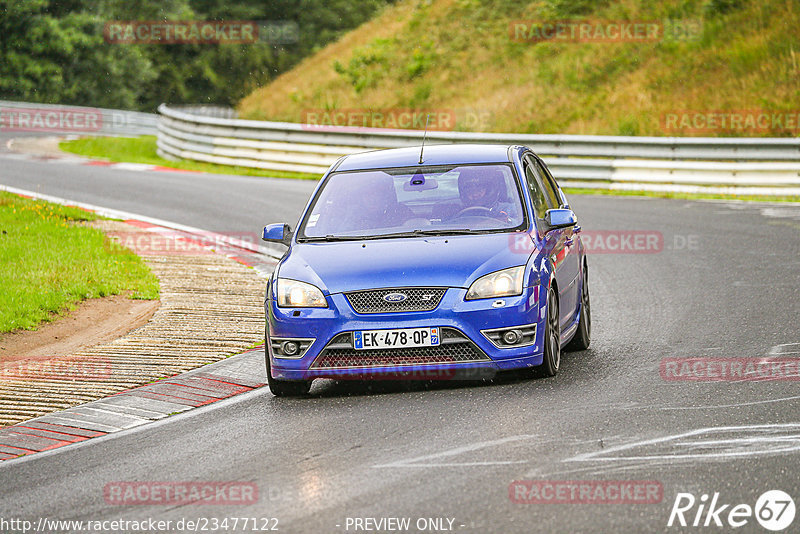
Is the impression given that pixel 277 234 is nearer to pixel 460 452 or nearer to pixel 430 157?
pixel 430 157

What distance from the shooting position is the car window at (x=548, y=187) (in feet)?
33.5

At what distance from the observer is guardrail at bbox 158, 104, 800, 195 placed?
22219 millimetres

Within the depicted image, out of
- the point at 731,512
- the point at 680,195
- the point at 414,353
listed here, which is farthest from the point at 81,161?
the point at 731,512

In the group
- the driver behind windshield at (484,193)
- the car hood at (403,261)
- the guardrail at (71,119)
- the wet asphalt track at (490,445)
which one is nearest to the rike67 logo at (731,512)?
the wet asphalt track at (490,445)

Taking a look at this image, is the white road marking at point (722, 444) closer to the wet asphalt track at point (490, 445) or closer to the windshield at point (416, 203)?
the wet asphalt track at point (490, 445)

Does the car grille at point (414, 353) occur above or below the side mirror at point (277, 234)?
below

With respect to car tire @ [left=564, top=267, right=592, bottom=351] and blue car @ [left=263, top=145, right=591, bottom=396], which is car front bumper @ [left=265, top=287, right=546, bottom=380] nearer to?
blue car @ [left=263, top=145, right=591, bottom=396]

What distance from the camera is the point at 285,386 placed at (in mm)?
8586

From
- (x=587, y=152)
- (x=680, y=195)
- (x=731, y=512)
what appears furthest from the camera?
(x=587, y=152)

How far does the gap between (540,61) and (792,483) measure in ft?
100.0

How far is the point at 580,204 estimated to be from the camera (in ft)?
68.0

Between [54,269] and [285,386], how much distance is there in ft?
19.1

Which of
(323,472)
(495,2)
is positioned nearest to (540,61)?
(495,2)

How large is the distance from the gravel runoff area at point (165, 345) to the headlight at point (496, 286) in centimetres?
254
